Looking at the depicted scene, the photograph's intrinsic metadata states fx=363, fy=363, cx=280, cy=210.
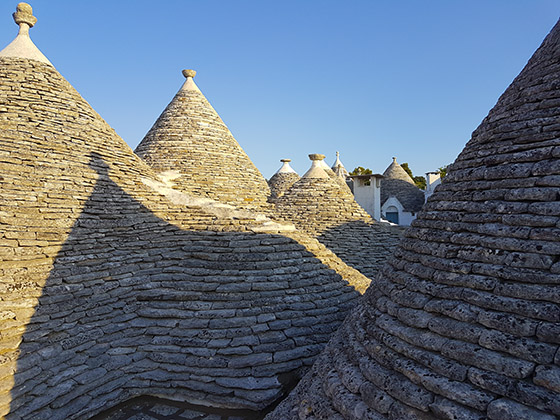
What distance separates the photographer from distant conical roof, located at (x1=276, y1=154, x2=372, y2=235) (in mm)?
10250

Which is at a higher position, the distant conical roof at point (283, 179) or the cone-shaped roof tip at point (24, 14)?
the distant conical roof at point (283, 179)

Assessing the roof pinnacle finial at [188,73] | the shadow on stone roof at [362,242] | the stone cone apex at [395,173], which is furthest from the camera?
the stone cone apex at [395,173]

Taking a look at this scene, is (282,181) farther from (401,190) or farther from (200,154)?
(401,190)

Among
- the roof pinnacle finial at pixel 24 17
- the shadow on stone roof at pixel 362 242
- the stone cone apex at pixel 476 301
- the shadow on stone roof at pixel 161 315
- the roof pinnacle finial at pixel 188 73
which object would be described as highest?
the roof pinnacle finial at pixel 188 73

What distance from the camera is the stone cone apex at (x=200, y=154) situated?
8961 mm

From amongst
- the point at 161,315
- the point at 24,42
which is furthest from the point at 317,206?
the point at 24,42

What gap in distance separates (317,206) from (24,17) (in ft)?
25.8

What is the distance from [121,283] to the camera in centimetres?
512

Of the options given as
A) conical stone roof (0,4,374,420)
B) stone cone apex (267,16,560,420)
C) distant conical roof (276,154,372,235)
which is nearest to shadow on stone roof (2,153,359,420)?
conical stone roof (0,4,374,420)

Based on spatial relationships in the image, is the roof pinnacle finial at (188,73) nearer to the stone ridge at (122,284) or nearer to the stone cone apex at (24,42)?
the stone cone apex at (24,42)

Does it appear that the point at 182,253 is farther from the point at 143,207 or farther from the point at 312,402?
the point at 312,402

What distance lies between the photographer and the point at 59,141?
5.99 m

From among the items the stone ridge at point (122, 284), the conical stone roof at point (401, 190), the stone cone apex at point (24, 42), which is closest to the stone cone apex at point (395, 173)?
the conical stone roof at point (401, 190)

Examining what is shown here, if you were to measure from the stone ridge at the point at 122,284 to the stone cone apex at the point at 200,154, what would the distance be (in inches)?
82.6
